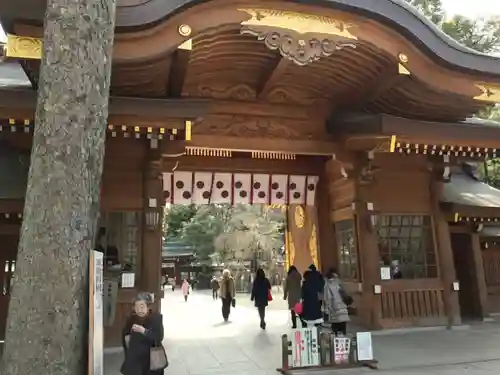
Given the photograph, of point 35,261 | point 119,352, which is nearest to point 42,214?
point 35,261

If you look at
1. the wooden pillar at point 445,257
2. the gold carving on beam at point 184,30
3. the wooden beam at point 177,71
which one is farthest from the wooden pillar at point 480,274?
the gold carving on beam at point 184,30

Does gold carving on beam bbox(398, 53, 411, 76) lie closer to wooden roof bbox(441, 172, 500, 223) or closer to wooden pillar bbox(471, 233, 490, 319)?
wooden roof bbox(441, 172, 500, 223)

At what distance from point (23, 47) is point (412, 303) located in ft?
26.6

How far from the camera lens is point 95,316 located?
3.42 metres

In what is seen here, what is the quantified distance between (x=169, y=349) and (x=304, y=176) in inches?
202

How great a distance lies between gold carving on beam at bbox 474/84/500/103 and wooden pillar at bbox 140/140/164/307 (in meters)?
5.92

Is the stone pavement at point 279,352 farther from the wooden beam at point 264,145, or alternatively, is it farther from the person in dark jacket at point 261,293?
the wooden beam at point 264,145

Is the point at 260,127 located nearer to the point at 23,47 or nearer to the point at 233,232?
the point at 23,47

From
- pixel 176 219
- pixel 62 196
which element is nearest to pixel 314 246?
pixel 62 196

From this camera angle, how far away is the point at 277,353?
24.1ft

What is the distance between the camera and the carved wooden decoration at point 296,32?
272 inches

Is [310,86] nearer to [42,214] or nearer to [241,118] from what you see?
[241,118]

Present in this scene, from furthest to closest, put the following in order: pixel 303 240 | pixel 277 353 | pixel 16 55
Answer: pixel 303 240 → pixel 277 353 → pixel 16 55

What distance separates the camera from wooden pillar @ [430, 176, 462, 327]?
372 inches
